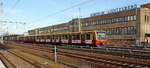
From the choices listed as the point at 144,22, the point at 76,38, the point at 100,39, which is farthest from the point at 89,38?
the point at 144,22

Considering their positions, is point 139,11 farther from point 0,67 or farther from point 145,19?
point 0,67

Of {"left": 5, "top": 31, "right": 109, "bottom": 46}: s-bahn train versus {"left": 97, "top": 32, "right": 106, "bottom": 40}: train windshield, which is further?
{"left": 97, "top": 32, "right": 106, "bottom": 40}: train windshield

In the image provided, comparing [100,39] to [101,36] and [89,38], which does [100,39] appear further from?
[89,38]

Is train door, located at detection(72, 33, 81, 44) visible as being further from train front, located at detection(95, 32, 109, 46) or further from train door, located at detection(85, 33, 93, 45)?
train front, located at detection(95, 32, 109, 46)

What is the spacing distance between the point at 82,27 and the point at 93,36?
4588 centimetres

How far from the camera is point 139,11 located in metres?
53.1

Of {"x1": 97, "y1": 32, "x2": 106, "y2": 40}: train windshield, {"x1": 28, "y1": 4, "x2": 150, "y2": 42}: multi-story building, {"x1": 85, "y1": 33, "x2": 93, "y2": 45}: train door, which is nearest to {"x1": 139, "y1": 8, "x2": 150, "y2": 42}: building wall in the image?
{"x1": 28, "y1": 4, "x2": 150, "y2": 42}: multi-story building

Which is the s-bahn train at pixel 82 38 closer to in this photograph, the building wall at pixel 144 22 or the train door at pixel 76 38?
the train door at pixel 76 38

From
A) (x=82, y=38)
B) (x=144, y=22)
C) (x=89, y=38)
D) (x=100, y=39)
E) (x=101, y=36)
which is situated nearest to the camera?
(x=100, y=39)

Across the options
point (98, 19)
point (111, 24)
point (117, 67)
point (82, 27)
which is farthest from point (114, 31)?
point (117, 67)

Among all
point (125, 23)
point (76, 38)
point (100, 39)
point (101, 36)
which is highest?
point (125, 23)

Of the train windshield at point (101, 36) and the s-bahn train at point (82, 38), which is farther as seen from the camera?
the train windshield at point (101, 36)

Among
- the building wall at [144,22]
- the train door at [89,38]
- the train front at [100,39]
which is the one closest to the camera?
the train front at [100,39]

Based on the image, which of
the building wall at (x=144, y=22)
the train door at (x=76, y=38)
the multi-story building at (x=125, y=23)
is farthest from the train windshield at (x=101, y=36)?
the building wall at (x=144, y=22)
